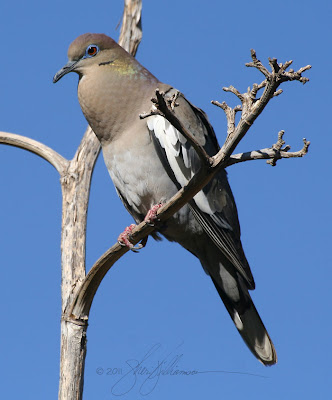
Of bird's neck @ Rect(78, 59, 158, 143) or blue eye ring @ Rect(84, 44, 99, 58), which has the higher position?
blue eye ring @ Rect(84, 44, 99, 58)

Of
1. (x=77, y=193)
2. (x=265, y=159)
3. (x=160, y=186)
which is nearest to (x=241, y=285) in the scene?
(x=160, y=186)

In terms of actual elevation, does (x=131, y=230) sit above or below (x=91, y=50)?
below

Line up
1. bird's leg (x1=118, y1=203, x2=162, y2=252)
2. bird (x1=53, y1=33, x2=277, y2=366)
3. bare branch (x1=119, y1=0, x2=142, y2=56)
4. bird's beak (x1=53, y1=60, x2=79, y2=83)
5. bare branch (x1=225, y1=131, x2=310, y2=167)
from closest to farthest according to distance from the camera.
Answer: bare branch (x1=225, y1=131, x2=310, y2=167) < bird's leg (x1=118, y1=203, x2=162, y2=252) < bird (x1=53, y1=33, x2=277, y2=366) < bird's beak (x1=53, y1=60, x2=79, y2=83) < bare branch (x1=119, y1=0, x2=142, y2=56)

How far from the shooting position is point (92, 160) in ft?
16.7

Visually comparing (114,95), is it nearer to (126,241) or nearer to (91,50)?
(91,50)

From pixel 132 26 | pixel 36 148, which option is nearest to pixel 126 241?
pixel 36 148

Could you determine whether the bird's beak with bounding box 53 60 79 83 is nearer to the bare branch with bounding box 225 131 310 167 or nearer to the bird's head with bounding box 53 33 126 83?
the bird's head with bounding box 53 33 126 83

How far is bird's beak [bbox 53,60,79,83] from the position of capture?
4691 mm

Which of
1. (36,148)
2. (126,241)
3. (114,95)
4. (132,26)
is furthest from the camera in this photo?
(132,26)

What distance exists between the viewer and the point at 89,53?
15.5 feet

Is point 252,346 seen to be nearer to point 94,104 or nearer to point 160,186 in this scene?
point 160,186

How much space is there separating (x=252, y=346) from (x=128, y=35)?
2869 mm

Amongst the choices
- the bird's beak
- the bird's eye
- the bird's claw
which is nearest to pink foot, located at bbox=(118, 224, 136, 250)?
the bird's claw

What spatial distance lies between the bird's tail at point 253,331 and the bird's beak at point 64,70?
2.01 m
